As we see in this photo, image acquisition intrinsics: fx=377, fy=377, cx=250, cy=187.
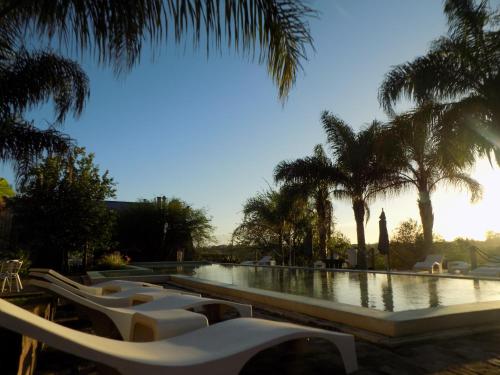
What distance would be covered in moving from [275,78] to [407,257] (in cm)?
1823

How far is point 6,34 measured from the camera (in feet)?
18.3

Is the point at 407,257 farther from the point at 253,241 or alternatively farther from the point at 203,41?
the point at 203,41

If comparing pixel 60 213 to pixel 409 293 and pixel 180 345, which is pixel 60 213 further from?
pixel 180 345

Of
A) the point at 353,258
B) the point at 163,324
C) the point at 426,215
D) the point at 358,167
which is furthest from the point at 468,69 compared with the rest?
the point at 163,324

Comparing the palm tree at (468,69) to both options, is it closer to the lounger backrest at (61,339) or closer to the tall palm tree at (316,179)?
the tall palm tree at (316,179)

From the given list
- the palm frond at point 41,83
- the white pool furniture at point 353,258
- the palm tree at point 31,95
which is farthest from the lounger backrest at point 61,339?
the white pool furniture at point 353,258

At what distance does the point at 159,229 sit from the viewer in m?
23.7

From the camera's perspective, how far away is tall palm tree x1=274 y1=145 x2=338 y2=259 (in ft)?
56.4

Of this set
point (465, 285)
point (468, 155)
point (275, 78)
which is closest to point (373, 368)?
point (275, 78)

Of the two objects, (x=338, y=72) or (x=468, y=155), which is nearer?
(x=338, y=72)

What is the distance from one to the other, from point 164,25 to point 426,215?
47.3ft

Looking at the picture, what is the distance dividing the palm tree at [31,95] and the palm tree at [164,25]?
541 centimetres

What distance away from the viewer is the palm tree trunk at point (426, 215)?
14.8 meters

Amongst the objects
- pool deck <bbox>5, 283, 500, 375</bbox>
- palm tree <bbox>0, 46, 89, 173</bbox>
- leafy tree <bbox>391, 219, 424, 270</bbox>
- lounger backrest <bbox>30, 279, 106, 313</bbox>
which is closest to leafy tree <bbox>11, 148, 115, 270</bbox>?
palm tree <bbox>0, 46, 89, 173</bbox>
